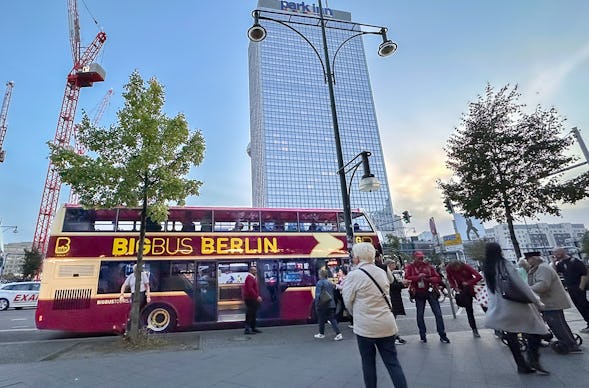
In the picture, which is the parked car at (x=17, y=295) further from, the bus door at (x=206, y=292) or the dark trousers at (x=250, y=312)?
the dark trousers at (x=250, y=312)

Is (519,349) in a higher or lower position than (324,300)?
lower

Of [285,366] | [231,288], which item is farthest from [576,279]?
[231,288]

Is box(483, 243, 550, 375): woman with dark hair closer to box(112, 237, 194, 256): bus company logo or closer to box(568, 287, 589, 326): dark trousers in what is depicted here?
box(568, 287, 589, 326): dark trousers

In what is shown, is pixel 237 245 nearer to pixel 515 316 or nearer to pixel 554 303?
pixel 515 316

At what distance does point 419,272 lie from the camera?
671cm

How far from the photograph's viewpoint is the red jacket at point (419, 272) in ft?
21.5

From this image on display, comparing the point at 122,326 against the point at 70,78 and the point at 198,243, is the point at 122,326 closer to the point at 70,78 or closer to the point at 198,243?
the point at 198,243

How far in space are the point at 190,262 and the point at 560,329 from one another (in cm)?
865

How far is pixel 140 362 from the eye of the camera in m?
5.79

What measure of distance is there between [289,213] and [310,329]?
369 centimetres

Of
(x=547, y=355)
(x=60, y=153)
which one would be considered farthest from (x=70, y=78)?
(x=547, y=355)

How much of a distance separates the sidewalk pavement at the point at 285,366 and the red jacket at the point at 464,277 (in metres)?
1.12

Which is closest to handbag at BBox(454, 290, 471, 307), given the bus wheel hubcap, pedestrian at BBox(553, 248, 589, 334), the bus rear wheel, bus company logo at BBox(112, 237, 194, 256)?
pedestrian at BBox(553, 248, 589, 334)

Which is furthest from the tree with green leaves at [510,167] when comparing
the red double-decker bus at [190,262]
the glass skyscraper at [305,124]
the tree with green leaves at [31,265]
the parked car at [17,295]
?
the glass skyscraper at [305,124]
